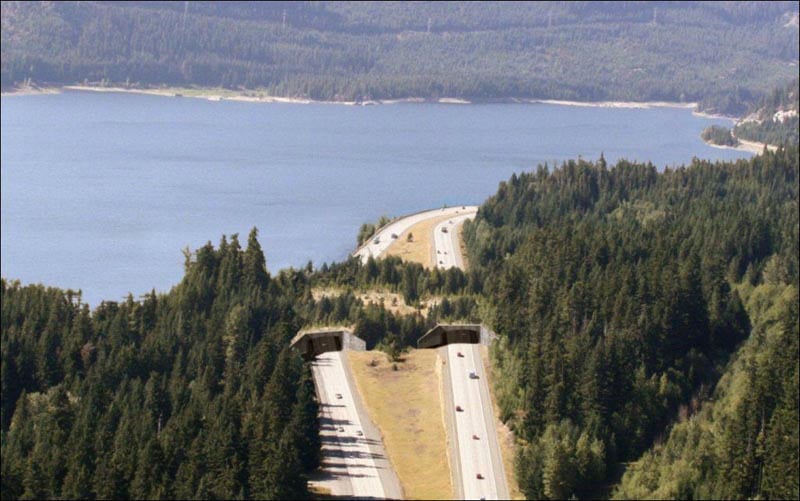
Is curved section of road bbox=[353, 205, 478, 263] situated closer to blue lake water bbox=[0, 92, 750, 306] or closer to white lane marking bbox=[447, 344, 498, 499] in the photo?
blue lake water bbox=[0, 92, 750, 306]

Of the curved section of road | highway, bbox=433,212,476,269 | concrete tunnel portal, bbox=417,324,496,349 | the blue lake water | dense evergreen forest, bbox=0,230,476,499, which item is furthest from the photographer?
the blue lake water

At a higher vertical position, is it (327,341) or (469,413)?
(327,341)

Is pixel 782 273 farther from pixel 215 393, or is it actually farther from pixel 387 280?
pixel 215 393

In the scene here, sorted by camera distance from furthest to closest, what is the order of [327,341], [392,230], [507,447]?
[392,230], [327,341], [507,447]

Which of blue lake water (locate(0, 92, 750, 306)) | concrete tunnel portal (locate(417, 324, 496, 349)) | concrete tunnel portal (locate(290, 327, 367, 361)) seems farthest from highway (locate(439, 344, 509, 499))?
blue lake water (locate(0, 92, 750, 306))

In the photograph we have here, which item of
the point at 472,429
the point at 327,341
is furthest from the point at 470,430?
the point at 327,341

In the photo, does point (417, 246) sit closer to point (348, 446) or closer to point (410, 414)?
point (410, 414)

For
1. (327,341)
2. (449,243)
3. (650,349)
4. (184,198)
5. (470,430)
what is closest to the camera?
(470,430)
